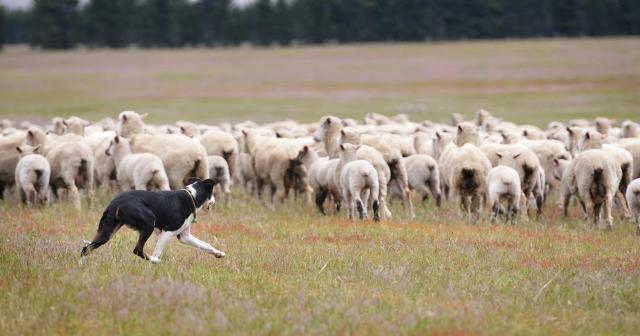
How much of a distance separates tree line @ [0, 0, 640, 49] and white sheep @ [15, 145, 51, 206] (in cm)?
9253

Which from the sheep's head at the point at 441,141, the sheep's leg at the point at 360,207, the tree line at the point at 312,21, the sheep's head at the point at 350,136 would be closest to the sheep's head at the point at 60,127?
the sheep's head at the point at 350,136

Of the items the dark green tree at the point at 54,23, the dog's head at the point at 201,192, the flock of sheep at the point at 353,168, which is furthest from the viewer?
the dark green tree at the point at 54,23

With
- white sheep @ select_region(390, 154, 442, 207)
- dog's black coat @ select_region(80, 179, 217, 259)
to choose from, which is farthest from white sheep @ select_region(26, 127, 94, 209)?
dog's black coat @ select_region(80, 179, 217, 259)

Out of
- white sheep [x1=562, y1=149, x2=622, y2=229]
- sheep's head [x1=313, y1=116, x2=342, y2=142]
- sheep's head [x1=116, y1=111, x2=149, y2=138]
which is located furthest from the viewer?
sheep's head [x1=116, y1=111, x2=149, y2=138]

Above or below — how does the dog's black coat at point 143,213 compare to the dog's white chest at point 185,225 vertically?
above

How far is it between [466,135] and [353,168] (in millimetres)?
4498

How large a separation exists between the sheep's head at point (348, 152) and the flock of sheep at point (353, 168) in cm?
2

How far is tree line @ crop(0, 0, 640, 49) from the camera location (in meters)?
108

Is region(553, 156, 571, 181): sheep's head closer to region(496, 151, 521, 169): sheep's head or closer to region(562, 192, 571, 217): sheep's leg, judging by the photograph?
region(562, 192, 571, 217): sheep's leg

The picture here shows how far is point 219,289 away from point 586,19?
345ft

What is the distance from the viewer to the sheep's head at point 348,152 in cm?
1681

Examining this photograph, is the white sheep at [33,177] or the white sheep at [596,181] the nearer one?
the white sheep at [596,181]

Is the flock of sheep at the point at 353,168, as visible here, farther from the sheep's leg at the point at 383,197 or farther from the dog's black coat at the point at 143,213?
the dog's black coat at the point at 143,213

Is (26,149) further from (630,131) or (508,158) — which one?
(630,131)
